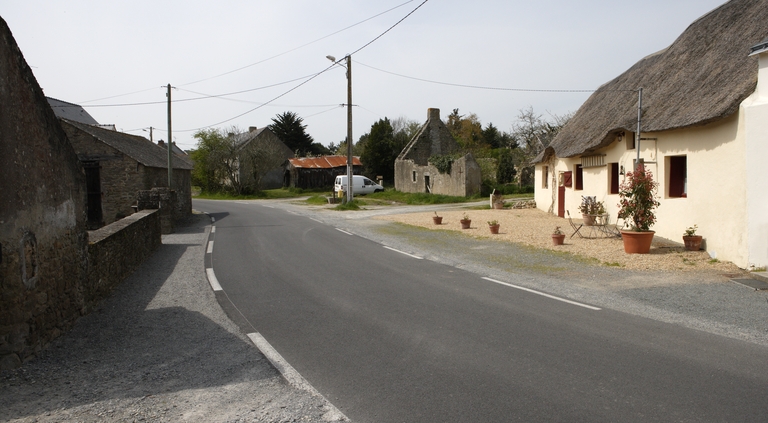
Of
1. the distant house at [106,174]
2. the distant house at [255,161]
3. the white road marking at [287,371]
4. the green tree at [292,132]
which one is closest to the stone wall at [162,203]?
the distant house at [106,174]

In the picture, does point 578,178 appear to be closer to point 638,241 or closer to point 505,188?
point 638,241

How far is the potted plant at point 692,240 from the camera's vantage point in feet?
41.4

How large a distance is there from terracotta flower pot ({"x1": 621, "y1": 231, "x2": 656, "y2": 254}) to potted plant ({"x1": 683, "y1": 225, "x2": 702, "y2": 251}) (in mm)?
747

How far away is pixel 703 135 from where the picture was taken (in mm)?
12695

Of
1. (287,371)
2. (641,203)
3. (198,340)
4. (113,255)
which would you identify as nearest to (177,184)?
(113,255)

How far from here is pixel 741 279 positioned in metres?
9.89

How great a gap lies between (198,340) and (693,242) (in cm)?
1117

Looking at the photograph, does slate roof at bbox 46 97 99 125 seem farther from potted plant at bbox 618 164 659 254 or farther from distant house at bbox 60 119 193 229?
Result: potted plant at bbox 618 164 659 254

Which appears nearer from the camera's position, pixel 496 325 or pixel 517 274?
pixel 496 325

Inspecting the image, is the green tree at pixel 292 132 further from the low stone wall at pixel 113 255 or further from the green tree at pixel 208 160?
the low stone wall at pixel 113 255

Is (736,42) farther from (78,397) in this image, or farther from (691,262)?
(78,397)

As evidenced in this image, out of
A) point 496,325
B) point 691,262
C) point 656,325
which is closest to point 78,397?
point 496,325

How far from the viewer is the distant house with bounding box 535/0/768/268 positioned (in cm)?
1072

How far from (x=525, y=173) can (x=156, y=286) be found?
37.1 m
